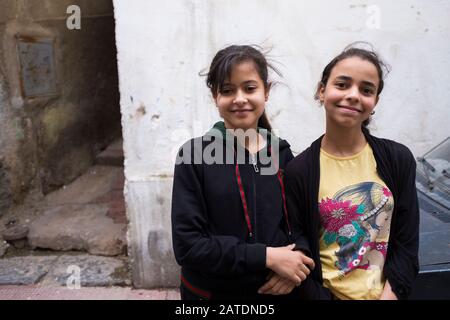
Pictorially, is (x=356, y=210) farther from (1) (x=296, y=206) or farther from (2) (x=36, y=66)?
(2) (x=36, y=66)

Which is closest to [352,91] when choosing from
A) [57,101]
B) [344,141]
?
[344,141]

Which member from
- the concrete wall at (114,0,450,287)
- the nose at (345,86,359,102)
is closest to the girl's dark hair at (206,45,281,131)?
the nose at (345,86,359,102)

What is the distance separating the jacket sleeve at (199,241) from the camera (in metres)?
1.38

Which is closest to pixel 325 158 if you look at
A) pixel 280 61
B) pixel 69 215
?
pixel 280 61

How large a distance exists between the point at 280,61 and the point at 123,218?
2.14m

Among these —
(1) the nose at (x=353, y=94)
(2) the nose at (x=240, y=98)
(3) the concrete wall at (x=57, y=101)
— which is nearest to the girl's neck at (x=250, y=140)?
(2) the nose at (x=240, y=98)

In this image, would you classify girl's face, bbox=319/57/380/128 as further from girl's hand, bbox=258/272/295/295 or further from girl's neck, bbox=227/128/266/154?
girl's hand, bbox=258/272/295/295

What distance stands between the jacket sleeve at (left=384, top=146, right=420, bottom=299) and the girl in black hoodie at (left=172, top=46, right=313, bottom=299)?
32 centimetres

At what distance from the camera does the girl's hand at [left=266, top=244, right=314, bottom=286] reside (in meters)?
1.40

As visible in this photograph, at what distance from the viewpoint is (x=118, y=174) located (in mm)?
4969

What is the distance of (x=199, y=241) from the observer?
139 cm

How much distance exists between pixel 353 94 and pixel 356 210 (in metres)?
0.42

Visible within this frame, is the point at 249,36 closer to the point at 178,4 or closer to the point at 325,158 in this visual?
the point at 178,4

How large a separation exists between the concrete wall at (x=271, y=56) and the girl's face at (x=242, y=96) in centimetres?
154
